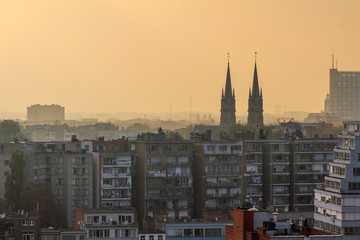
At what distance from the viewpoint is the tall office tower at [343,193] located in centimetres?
7044

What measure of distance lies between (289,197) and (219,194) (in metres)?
6.15

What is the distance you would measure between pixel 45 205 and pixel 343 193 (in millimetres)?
38683

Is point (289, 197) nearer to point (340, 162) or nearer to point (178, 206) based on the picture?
point (178, 206)

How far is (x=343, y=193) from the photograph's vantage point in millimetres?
71188

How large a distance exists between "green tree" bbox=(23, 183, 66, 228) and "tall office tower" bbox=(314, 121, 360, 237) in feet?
109

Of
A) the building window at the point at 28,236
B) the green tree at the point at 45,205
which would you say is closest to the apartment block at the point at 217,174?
the green tree at the point at 45,205

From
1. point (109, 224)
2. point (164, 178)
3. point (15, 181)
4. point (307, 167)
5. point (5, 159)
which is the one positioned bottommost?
point (109, 224)

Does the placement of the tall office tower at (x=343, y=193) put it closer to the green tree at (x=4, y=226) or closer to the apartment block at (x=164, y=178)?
the green tree at (x=4, y=226)

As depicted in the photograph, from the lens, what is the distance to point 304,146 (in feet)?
362

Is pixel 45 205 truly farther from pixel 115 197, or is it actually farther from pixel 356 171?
pixel 356 171

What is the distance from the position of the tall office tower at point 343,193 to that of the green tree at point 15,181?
120 feet

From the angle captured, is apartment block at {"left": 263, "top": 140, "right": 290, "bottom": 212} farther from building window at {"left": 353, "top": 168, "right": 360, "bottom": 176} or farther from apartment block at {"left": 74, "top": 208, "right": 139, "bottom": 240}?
building window at {"left": 353, "top": 168, "right": 360, "bottom": 176}

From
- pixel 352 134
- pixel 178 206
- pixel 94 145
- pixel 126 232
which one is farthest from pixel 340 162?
pixel 94 145

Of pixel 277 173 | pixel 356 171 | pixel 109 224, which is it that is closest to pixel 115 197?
pixel 277 173
